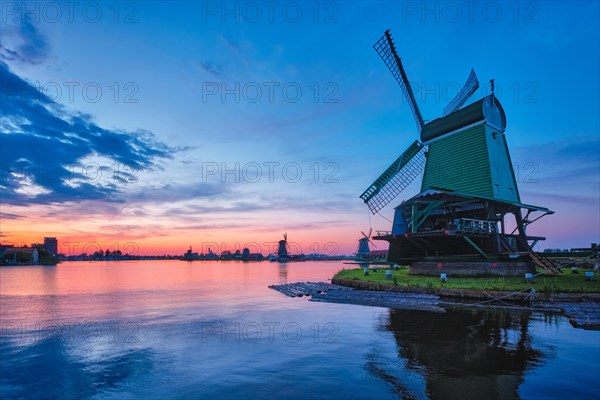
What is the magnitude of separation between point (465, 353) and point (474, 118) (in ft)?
91.2

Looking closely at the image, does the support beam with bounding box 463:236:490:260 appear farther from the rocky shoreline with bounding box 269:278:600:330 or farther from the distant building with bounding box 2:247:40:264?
the distant building with bounding box 2:247:40:264

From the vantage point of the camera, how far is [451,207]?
118 ft

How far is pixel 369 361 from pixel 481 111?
29794 mm

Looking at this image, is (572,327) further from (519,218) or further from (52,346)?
(52,346)

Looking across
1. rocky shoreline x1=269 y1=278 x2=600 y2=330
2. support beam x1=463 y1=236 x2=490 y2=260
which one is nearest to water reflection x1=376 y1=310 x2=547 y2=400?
rocky shoreline x1=269 y1=278 x2=600 y2=330

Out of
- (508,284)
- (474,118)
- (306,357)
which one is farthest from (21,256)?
(508,284)

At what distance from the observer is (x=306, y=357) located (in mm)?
14883

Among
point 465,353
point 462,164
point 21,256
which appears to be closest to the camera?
point 465,353

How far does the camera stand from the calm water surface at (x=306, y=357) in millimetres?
11305

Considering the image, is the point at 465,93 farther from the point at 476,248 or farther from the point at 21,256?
the point at 21,256

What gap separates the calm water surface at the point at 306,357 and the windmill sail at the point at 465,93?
30.5 metres

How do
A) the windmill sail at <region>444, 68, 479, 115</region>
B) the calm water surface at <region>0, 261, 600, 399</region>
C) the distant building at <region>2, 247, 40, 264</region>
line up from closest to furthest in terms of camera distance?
the calm water surface at <region>0, 261, 600, 399</region>
the windmill sail at <region>444, 68, 479, 115</region>
the distant building at <region>2, 247, 40, 264</region>

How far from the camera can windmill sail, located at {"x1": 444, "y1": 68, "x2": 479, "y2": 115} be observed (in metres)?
43.9

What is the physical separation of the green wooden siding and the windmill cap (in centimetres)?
74
